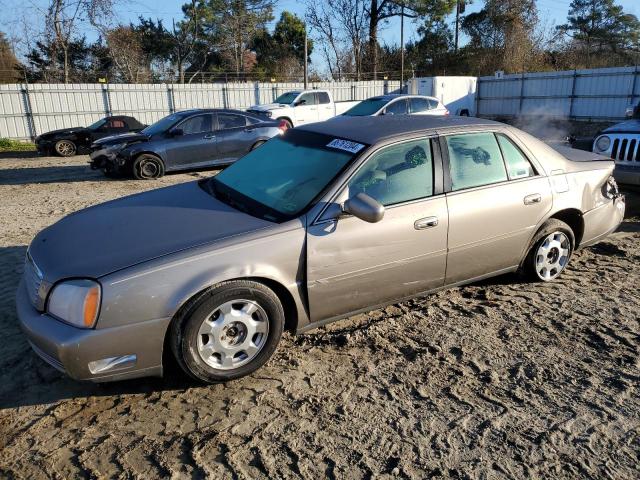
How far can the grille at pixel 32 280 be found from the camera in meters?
3.13

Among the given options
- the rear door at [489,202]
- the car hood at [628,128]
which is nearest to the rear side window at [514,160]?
the rear door at [489,202]

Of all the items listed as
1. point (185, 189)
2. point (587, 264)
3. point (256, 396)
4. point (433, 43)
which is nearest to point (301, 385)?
point (256, 396)

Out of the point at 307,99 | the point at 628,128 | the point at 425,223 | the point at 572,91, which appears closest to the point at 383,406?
the point at 425,223

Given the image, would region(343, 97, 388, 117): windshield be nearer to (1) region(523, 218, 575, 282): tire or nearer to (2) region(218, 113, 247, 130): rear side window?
(2) region(218, 113, 247, 130): rear side window

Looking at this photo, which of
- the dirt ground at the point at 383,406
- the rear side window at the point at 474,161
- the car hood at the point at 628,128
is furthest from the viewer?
the car hood at the point at 628,128

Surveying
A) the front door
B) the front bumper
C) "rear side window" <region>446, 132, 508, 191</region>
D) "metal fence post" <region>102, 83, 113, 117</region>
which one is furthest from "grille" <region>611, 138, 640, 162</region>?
"metal fence post" <region>102, 83, 113, 117</region>

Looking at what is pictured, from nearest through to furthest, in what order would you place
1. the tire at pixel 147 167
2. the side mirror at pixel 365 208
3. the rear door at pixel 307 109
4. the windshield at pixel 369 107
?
the side mirror at pixel 365 208 < the tire at pixel 147 167 < the windshield at pixel 369 107 < the rear door at pixel 307 109

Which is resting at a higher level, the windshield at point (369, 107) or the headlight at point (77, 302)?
the windshield at point (369, 107)

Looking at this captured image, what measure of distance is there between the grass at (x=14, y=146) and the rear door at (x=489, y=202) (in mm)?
18558

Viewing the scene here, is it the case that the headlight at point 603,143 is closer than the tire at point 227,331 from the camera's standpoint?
No

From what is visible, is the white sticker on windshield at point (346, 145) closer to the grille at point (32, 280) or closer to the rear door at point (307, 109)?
the grille at point (32, 280)

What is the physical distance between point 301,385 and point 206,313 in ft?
2.55

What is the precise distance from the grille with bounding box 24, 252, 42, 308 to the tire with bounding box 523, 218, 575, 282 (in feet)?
12.8

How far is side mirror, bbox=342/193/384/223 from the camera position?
3254mm
